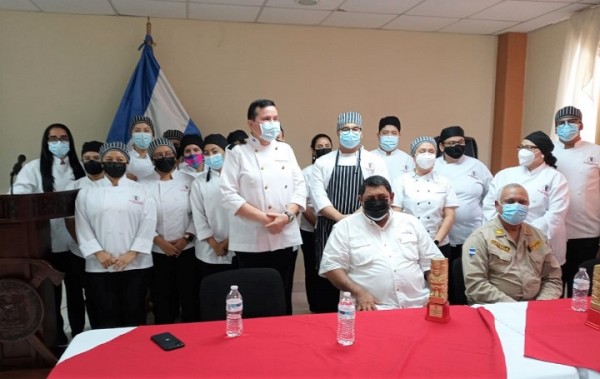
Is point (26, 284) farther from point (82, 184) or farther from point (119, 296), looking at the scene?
point (82, 184)

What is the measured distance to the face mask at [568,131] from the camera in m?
3.27

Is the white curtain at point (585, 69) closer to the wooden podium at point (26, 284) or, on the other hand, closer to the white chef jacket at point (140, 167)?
the white chef jacket at point (140, 167)

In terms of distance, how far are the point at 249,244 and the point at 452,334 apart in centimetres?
137

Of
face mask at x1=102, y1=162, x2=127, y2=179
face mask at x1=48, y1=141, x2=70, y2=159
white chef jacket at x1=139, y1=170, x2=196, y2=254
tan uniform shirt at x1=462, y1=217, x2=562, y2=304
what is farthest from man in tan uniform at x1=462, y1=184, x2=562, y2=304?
face mask at x1=48, y1=141, x2=70, y2=159

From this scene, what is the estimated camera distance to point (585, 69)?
414 cm

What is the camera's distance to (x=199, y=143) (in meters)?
3.34

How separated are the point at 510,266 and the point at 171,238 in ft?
7.18

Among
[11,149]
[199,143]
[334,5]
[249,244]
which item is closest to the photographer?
[249,244]

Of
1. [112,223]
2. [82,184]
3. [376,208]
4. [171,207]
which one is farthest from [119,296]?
[376,208]

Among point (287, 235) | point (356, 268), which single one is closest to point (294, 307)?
point (287, 235)

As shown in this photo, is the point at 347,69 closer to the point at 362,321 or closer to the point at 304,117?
the point at 304,117

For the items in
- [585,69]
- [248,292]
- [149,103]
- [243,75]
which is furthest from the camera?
[243,75]

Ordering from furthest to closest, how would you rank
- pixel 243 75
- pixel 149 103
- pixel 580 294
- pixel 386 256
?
pixel 243 75 → pixel 149 103 → pixel 386 256 → pixel 580 294

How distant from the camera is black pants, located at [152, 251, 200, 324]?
319 centimetres
